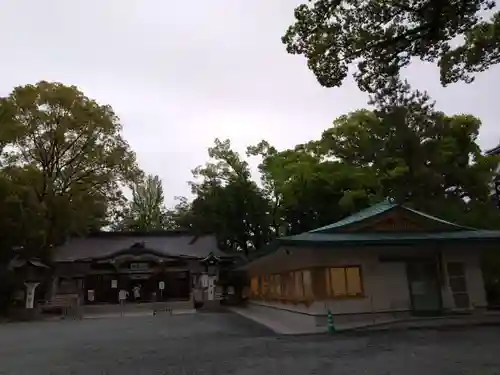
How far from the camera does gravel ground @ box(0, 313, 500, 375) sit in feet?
27.1

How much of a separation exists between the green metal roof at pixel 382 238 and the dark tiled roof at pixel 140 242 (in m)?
20.6

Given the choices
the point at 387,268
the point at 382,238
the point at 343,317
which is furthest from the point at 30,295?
the point at 382,238

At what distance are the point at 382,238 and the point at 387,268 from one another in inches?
51.1

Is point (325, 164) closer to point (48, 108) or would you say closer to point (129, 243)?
point (129, 243)

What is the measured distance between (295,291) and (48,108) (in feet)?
78.6

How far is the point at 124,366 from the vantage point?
9508 mm

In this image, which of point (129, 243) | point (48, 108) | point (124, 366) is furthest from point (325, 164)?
point (124, 366)

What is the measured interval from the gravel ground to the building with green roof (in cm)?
245

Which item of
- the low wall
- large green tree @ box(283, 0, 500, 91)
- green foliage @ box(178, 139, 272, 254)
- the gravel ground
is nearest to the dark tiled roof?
green foliage @ box(178, 139, 272, 254)

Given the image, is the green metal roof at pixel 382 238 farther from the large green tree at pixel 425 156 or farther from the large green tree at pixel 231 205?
the large green tree at pixel 231 205

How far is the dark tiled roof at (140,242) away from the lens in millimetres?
35750

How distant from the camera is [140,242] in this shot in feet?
118

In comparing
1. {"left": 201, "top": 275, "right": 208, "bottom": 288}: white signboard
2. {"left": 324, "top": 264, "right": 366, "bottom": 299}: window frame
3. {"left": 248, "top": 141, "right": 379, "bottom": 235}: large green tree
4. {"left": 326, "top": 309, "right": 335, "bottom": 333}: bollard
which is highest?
{"left": 248, "top": 141, "right": 379, "bottom": 235}: large green tree

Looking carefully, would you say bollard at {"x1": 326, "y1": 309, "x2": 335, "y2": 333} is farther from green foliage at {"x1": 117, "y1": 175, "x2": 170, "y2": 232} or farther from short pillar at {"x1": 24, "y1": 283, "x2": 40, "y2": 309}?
green foliage at {"x1": 117, "y1": 175, "x2": 170, "y2": 232}
